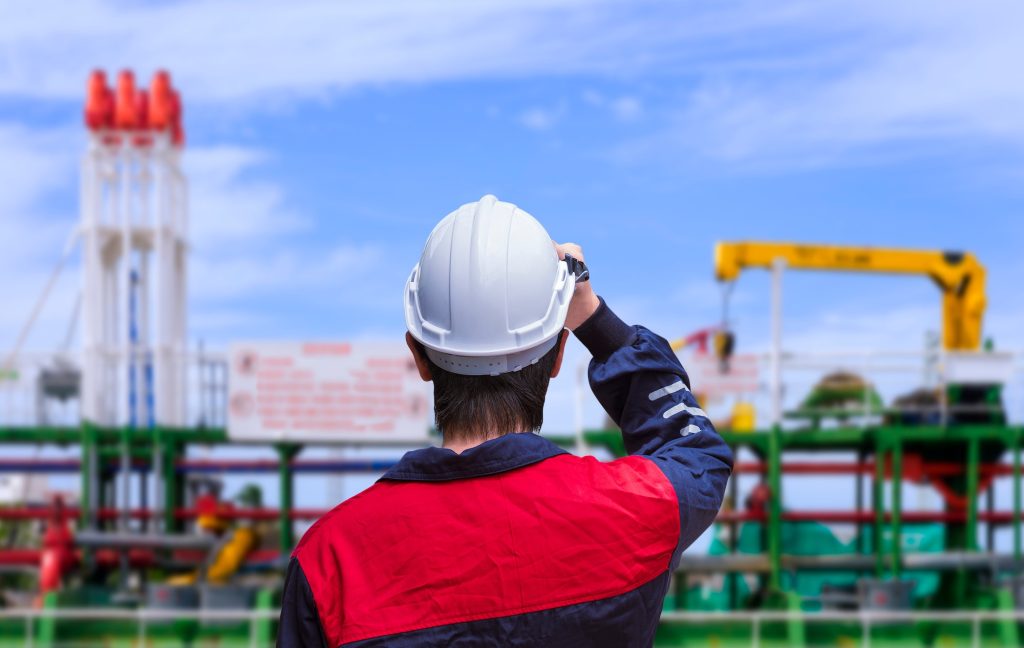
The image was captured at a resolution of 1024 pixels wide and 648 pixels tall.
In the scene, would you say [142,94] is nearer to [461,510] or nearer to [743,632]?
[743,632]

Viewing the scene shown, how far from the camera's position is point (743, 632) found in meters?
11.7

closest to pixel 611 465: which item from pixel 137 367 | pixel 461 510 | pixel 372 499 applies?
pixel 461 510

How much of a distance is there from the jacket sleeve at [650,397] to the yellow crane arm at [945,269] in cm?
1644

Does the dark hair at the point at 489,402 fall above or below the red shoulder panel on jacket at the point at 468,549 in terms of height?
above

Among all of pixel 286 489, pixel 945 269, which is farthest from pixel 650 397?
pixel 945 269

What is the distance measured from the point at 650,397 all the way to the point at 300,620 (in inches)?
26.0

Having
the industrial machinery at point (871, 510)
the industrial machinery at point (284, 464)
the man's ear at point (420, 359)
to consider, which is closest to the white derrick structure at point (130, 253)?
the industrial machinery at point (284, 464)

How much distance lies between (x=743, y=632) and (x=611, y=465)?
10.7 metres

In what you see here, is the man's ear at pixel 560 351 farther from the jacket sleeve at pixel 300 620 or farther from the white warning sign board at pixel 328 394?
the white warning sign board at pixel 328 394

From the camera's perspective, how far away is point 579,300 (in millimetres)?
1880

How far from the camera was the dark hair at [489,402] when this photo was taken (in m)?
1.68

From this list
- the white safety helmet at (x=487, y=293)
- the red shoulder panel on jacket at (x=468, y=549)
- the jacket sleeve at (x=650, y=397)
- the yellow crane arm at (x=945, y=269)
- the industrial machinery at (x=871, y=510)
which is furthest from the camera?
the yellow crane arm at (x=945, y=269)

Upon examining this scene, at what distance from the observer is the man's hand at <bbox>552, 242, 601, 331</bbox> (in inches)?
73.9

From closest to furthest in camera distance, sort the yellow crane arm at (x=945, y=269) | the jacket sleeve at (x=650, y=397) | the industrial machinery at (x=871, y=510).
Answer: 1. the jacket sleeve at (x=650, y=397)
2. the industrial machinery at (x=871, y=510)
3. the yellow crane arm at (x=945, y=269)
